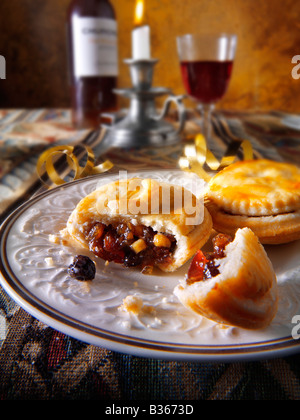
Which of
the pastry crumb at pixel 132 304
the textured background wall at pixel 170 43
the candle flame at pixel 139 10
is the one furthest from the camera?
the textured background wall at pixel 170 43

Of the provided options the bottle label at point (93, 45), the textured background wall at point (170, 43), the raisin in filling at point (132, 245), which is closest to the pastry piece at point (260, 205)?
the raisin in filling at point (132, 245)

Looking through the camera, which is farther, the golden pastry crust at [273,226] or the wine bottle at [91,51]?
the wine bottle at [91,51]

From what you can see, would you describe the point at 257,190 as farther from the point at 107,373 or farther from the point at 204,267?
the point at 107,373

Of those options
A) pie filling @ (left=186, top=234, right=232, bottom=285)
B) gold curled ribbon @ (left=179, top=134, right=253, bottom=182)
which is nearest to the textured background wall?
gold curled ribbon @ (left=179, top=134, right=253, bottom=182)

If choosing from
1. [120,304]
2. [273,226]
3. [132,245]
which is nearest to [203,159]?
[273,226]

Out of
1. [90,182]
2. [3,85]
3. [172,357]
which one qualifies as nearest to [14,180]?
[90,182]

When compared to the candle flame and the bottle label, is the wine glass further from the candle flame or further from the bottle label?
the bottle label

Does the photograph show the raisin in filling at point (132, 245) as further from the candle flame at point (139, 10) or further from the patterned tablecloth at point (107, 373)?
the candle flame at point (139, 10)
